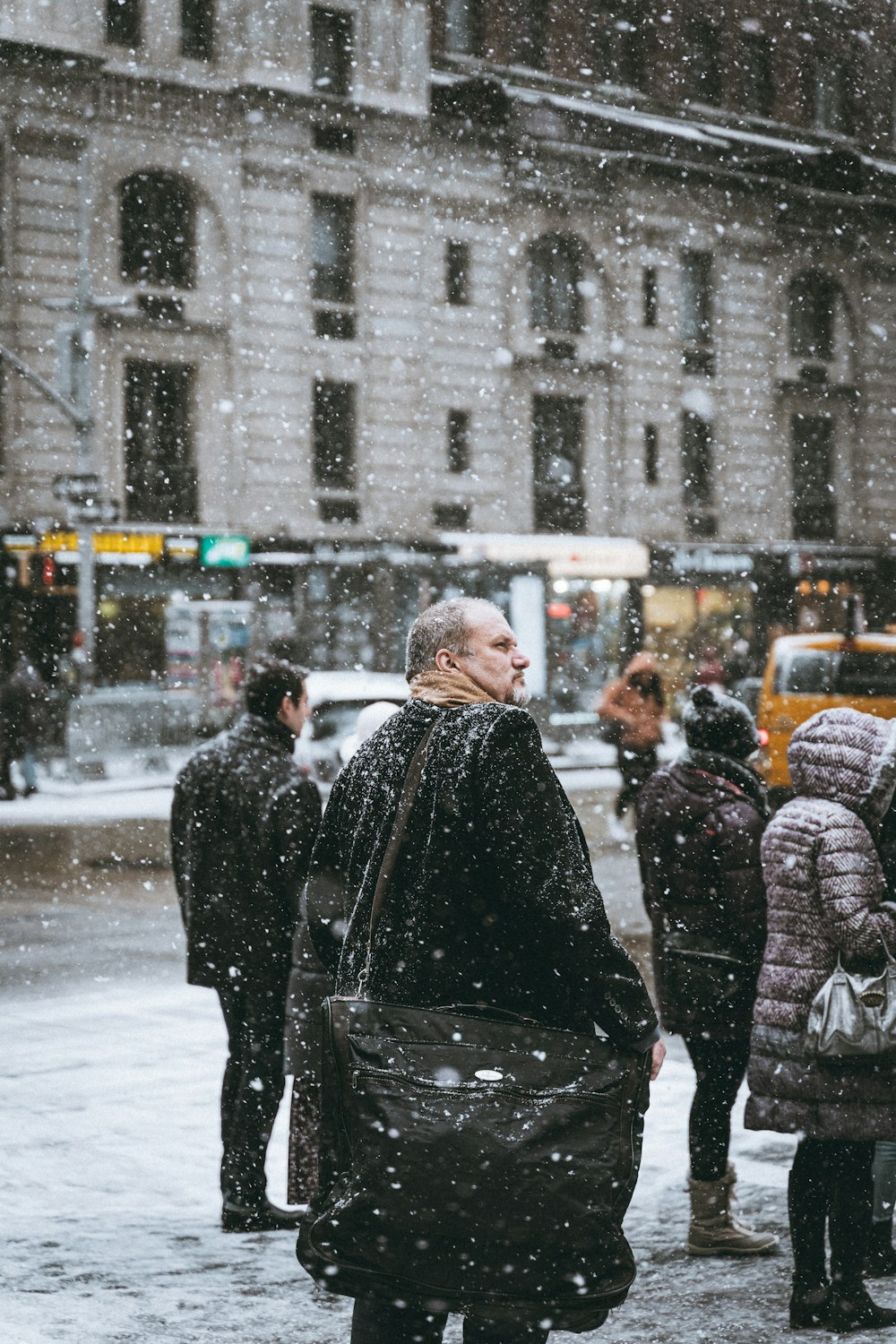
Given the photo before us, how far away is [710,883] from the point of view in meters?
4.71

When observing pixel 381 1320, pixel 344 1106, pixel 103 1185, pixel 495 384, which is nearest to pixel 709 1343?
pixel 381 1320

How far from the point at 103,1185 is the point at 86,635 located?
17871 millimetres

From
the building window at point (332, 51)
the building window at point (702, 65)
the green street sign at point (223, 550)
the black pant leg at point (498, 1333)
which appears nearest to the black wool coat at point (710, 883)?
the black pant leg at point (498, 1333)

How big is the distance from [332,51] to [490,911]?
98.6 feet

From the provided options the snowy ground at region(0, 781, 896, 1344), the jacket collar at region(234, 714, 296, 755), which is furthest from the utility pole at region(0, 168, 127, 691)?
the jacket collar at region(234, 714, 296, 755)

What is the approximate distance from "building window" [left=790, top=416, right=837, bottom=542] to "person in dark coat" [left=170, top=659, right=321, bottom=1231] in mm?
31651

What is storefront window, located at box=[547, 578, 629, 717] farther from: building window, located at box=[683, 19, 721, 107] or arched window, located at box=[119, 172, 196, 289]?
building window, located at box=[683, 19, 721, 107]

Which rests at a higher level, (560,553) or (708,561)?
(560,553)

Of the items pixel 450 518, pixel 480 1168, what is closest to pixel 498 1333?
pixel 480 1168

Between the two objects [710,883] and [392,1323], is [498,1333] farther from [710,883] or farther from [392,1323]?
[710,883]

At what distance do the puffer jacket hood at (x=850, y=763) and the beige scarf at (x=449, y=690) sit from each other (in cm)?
138

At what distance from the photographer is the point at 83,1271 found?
451 centimetres

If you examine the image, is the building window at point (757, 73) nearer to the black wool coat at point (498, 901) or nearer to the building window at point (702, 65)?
the building window at point (702, 65)

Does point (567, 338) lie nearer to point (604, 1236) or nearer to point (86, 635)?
point (86, 635)
